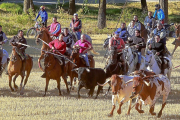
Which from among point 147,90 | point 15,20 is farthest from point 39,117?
point 15,20

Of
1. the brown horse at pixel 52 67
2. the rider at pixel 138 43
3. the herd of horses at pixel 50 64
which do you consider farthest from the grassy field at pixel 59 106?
the rider at pixel 138 43

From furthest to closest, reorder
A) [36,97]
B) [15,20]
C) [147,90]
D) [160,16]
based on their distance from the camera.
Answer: [15,20]
[160,16]
[36,97]
[147,90]

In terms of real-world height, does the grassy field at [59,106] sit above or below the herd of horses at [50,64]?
below

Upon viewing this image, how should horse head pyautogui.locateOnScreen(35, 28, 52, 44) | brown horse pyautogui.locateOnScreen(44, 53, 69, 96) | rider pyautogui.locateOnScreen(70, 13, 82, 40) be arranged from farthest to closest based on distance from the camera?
rider pyautogui.locateOnScreen(70, 13, 82, 40)
horse head pyautogui.locateOnScreen(35, 28, 52, 44)
brown horse pyautogui.locateOnScreen(44, 53, 69, 96)

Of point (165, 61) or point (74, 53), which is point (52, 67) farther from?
point (165, 61)

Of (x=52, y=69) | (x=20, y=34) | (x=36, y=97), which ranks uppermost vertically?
(x=20, y=34)

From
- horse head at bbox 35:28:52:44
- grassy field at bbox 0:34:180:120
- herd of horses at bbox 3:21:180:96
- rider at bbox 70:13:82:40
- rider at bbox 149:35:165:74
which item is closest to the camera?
grassy field at bbox 0:34:180:120

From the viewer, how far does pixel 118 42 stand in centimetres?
1617

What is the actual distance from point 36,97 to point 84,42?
304cm

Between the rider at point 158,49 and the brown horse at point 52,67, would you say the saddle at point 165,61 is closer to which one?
the rider at point 158,49

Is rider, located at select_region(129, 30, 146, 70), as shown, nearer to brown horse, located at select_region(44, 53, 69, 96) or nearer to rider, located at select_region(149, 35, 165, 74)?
rider, located at select_region(149, 35, 165, 74)

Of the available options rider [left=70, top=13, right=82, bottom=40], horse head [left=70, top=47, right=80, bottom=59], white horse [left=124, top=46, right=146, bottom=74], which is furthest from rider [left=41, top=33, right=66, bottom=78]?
rider [left=70, top=13, right=82, bottom=40]

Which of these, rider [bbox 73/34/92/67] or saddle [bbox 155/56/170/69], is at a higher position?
rider [bbox 73/34/92/67]

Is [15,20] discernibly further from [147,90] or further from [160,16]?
[147,90]
